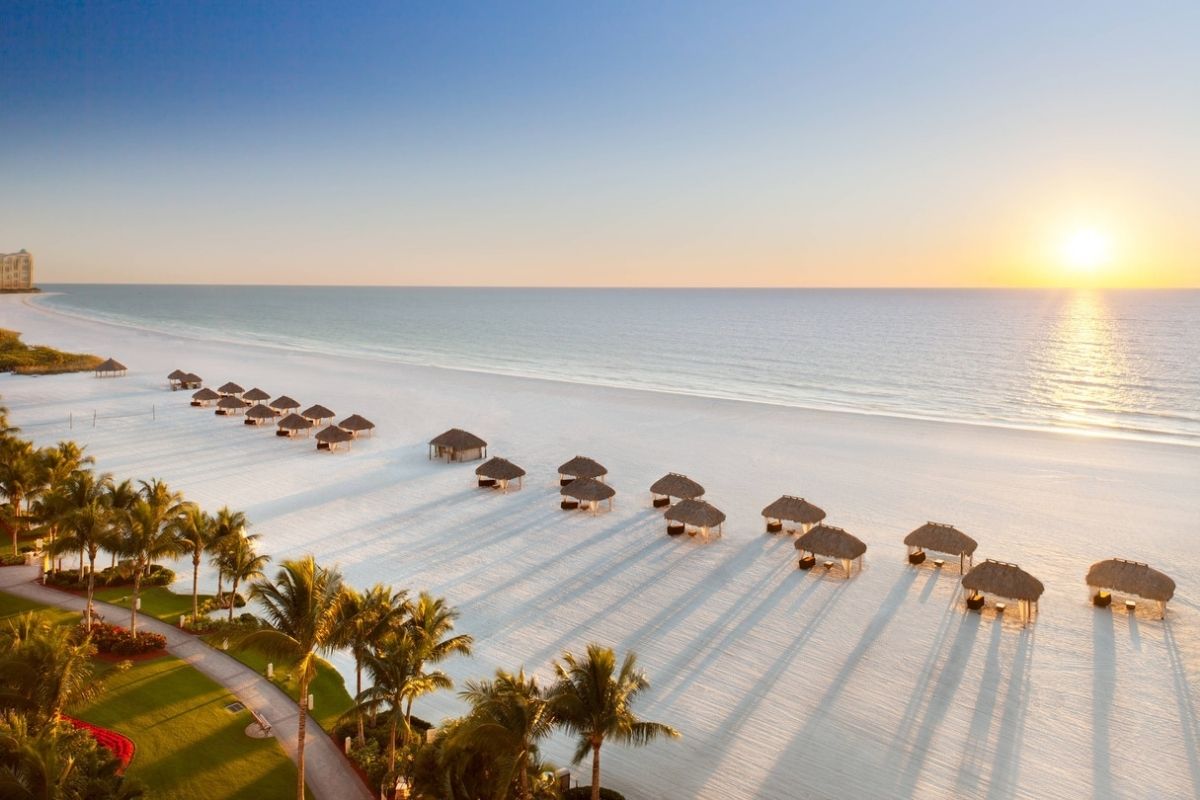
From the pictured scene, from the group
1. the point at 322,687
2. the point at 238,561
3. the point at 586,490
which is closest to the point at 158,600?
the point at 238,561

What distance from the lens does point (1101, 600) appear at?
1975cm

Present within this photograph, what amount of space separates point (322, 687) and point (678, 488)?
49.2 feet

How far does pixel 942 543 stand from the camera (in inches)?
851

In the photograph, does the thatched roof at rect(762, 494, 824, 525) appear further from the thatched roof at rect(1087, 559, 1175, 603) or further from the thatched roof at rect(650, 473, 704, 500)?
the thatched roof at rect(1087, 559, 1175, 603)

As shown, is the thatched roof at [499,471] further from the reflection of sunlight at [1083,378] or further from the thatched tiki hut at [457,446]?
the reflection of sunlight at [1083,378]

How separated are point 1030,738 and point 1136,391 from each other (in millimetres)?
58569

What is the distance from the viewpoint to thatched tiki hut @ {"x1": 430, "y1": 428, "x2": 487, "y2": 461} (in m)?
33.5

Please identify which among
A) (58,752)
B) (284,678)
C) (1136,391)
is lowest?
(284,678)

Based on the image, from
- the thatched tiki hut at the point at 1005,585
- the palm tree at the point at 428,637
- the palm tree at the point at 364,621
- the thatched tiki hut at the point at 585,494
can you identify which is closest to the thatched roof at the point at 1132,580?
the thatched tiki hut at the point at 1005,585

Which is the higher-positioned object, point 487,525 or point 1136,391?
point 1136,391

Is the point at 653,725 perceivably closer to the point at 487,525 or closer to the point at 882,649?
the point at 882,649

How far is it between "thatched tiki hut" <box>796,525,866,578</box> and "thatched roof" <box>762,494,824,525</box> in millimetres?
1603

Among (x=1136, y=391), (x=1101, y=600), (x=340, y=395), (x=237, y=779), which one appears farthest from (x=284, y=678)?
(x=1136, y=391)

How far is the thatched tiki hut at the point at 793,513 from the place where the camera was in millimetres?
24000
